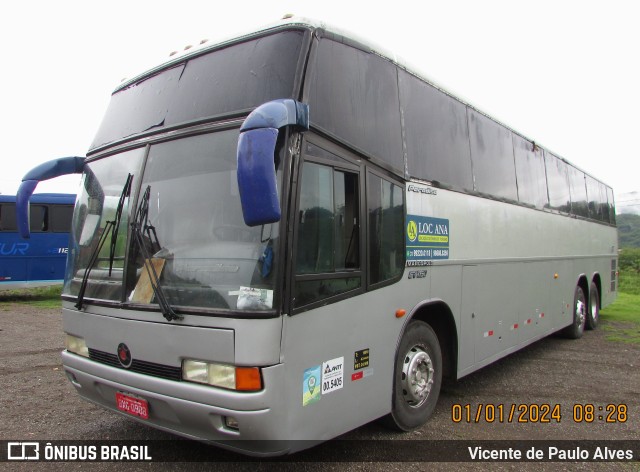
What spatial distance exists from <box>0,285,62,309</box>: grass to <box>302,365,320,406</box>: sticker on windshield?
1382 centimetres

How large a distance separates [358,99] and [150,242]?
195cm

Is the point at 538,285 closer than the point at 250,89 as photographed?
No

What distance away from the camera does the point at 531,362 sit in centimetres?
761

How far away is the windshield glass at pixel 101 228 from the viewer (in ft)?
11.9

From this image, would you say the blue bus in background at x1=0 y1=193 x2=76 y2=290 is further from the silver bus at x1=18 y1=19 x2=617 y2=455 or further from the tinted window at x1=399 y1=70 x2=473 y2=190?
the tinted window at x1=399 y1=70 x2=473 y2=190

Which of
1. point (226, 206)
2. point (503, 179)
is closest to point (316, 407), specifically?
point (226, 206)

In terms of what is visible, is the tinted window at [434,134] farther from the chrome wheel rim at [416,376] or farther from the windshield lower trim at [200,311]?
the windshield lower trim at [200,311]

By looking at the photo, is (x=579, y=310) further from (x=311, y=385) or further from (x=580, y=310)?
(x=311, y=385)

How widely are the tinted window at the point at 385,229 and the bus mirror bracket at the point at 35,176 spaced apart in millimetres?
2761

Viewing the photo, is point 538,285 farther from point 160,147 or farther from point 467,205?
point 160,147

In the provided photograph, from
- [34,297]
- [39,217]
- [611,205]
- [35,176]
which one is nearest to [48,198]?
[39,217]

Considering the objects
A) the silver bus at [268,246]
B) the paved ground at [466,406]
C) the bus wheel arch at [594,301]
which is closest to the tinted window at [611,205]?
the bus wheel arch at [594,301]

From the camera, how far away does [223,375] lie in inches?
122

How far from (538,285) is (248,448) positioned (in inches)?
218
